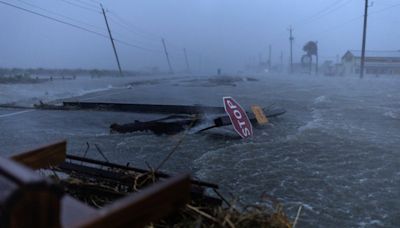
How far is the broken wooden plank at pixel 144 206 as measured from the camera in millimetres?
1840

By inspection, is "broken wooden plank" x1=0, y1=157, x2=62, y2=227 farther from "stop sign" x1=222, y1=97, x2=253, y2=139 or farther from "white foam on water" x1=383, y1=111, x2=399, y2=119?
"white foam on water" x1=383, y1=111, x2=399, y2=119

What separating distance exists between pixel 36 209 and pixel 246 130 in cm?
906

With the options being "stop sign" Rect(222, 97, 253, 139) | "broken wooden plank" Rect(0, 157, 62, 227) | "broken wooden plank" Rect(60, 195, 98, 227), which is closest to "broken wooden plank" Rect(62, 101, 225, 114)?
"stop sign" Rect(222, 97, 253, 139)

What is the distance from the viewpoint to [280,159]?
8.55 meters

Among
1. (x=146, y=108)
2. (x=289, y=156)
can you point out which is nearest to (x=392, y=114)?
(x=289, y=156)

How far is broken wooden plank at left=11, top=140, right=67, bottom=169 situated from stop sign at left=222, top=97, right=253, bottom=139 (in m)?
5.99

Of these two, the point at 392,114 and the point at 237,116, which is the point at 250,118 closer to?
the point at 237,116

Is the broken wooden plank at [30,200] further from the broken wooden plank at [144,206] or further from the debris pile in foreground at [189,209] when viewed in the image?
the debris pile in foreground at [189,209]

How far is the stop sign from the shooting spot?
8.98m

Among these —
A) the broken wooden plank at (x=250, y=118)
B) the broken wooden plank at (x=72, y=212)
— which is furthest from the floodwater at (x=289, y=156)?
the broken wooden plank at (x=72, y=212)

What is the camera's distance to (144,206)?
1.95 m

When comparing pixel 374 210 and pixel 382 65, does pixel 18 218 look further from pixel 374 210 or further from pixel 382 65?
pixel 382 65

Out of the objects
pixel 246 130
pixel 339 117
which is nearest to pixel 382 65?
pixel 339 117

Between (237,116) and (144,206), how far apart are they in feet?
25.1
